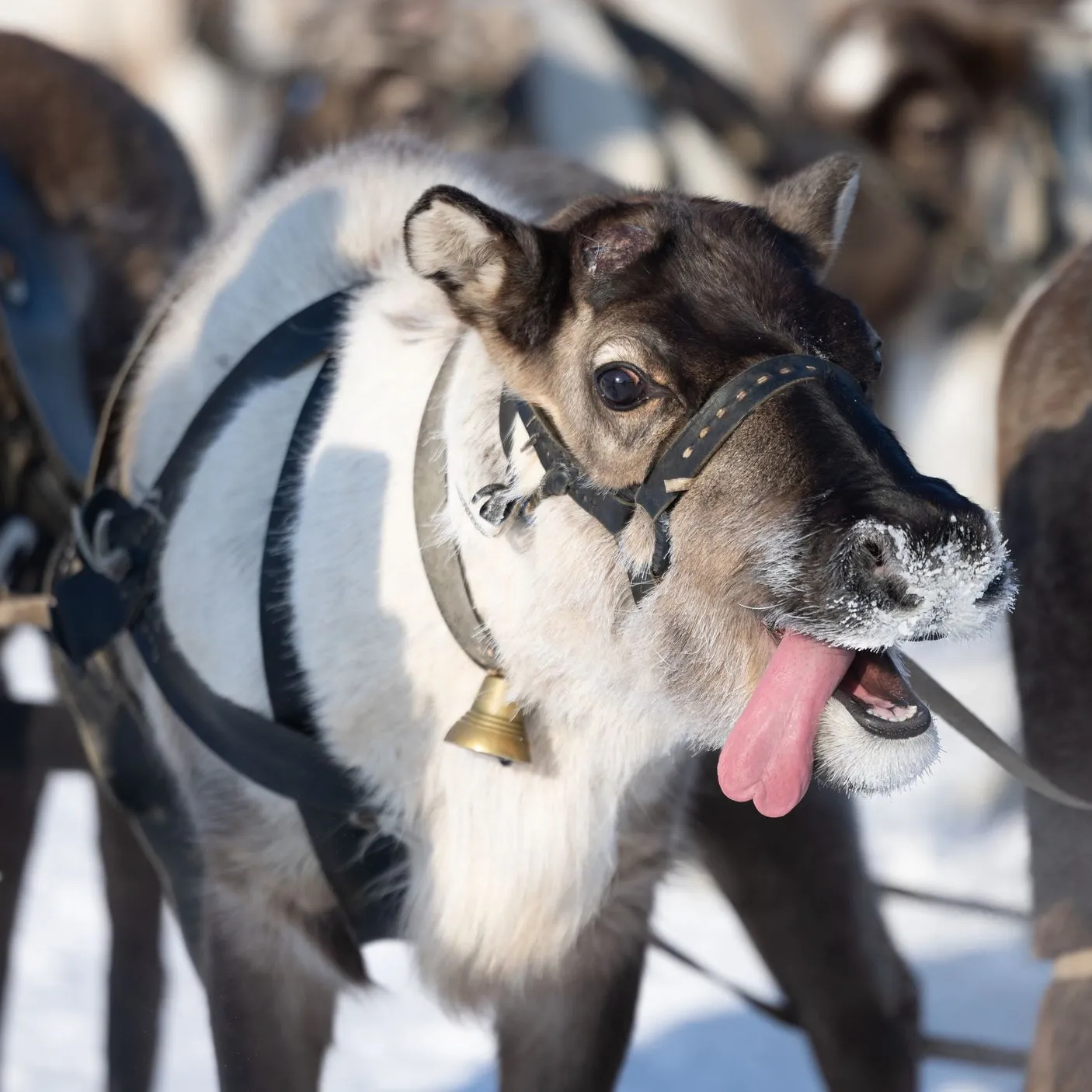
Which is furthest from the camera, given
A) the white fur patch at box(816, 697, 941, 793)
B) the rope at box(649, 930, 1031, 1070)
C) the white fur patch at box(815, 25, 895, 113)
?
the white fur patch at box(815, 25, 895, 113)

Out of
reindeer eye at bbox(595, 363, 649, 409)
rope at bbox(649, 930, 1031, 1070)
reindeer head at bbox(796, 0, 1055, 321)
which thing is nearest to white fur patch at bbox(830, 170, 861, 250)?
reindeer eye at bbox(595, 363, 649, 409)

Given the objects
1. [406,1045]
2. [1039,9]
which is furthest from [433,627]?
[1039,9]

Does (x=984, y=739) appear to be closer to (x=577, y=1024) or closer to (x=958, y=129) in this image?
(x=577, y=1024)

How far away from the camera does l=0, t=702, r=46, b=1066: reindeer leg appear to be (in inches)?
140

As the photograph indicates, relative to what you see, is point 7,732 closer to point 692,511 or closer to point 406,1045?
point 406,1045

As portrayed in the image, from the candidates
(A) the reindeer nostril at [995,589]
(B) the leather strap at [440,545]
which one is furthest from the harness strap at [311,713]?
(A) the reindeer nostril at [995,589]

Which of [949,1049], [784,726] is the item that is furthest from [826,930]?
[784,726]

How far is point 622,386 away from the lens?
87.8 inches

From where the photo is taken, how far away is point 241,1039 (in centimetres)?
276

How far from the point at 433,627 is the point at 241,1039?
800mm

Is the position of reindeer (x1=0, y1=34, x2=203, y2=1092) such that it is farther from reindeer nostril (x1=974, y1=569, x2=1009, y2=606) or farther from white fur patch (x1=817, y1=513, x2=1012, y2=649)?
reindeer nostril (x1=974, y1=569, x2=1009, y2=606)

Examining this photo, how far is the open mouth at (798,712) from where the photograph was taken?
2.14m

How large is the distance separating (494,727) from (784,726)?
466mm

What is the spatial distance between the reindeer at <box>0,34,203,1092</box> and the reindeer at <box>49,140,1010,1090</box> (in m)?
0.56
